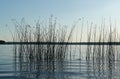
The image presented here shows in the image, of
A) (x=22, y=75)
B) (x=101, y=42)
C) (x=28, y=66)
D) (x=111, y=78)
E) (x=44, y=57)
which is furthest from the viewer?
(x=101, y=42)

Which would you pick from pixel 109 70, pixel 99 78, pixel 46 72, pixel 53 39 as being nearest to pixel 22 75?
pixel 46 72

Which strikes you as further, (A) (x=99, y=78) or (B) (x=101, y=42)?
(B) (x=101, y=42)

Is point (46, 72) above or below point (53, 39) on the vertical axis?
below

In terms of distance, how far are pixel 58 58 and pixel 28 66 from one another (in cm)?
131

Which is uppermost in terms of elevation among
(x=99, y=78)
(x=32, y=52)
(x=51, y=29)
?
(x=51, y=29)

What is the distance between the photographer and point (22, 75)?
33.6 ft

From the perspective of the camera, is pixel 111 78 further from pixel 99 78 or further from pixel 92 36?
pixel 92 36

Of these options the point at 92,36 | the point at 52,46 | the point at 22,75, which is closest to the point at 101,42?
the point at 92,36

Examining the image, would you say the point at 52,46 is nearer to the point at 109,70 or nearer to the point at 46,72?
the point at 46,72

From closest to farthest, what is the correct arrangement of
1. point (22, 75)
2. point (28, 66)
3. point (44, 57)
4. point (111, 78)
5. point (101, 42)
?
point (111, 78) → point (22, 75) → point (44, 57) → point (28, 66) → point (101, 42)

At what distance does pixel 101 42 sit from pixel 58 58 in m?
2.24

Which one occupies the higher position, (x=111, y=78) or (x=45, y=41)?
(x=45, y=41)

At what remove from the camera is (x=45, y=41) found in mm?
10492

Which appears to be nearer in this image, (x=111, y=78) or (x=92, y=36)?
(x=111, y=78)
